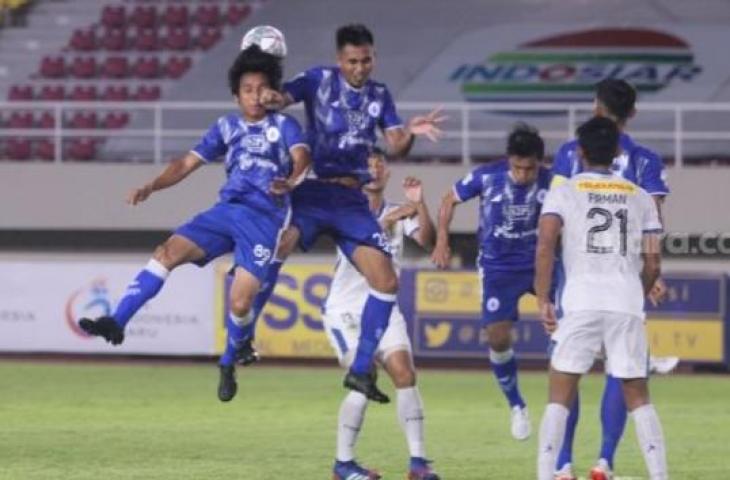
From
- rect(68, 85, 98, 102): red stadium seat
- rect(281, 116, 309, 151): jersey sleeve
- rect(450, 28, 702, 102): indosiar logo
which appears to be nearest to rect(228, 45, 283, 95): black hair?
rect(281, 116, 309, 151): jersey sleeve

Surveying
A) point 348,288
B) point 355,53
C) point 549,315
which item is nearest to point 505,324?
point 348,288

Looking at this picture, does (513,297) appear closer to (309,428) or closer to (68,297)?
(309,428)

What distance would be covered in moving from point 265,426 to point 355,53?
5392 millimetres

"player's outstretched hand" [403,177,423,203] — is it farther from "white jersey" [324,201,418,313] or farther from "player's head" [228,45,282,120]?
"player's head" [228,45,282,120]

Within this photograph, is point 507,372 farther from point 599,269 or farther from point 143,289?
point 599,269

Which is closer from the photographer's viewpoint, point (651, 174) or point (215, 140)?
point (651, 174)

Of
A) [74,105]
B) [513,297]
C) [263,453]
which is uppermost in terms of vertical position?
[74,105]

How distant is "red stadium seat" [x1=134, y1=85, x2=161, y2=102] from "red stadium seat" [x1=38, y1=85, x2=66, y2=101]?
1.09 meters

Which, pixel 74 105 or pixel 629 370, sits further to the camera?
pixel 74 105

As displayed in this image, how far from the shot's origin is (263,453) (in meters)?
14.7

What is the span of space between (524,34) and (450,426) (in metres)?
15.0

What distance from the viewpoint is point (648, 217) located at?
36.7ft

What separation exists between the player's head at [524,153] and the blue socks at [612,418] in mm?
2074

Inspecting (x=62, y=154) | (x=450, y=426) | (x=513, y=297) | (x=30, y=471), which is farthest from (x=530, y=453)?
(x=62, y=154)
